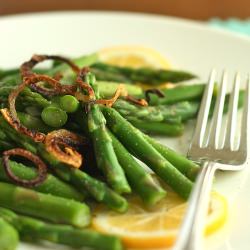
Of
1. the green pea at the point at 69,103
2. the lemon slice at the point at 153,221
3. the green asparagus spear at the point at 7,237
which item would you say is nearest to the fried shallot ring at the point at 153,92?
the green pea at the point at 69,103

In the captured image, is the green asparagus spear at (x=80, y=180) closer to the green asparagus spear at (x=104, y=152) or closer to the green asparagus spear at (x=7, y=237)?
the green asparagus spear at (x=104, y=152)

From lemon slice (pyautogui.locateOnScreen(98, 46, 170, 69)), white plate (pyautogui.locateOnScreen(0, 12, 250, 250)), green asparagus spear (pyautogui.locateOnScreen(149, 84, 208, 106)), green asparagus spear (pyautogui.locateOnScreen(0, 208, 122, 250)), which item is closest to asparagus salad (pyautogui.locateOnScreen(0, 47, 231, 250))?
green asparagus spear (pyautogui.locateOnScreen(0, 208, 122, 250))

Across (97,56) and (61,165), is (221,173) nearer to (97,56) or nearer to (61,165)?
(61,165)

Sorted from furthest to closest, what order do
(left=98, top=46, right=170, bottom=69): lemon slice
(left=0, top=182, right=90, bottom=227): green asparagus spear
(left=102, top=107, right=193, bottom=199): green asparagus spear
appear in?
(left=98, top=46, right=170, bottom=69): lemon slice, (left=102, top=107, right=193, bottom=199): green asparagus spear, (left=0, top=182, right=90, bottom=227): green asparagus spear

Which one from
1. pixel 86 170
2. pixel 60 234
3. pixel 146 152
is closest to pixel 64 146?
pixel 86 170

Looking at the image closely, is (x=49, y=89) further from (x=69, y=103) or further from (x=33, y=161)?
(x=33, y=161)

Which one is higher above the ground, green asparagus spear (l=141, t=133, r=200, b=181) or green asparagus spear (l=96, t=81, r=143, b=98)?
green asparagus spear (l=96, t=81, r=143, b=98)

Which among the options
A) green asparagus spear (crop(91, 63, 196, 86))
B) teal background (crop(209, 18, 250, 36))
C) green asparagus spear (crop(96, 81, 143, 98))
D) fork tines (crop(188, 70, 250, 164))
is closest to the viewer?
fork tines (crop(188, 70, 250, 164))

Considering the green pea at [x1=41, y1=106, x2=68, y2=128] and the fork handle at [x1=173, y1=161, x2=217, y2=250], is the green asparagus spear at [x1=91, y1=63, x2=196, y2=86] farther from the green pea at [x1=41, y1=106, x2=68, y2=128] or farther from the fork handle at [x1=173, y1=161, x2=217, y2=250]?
the fork handle at [x1=173, y1=161, x2=217, y2=250]
